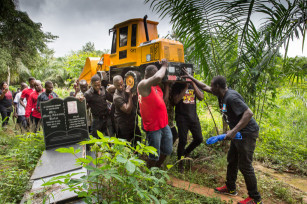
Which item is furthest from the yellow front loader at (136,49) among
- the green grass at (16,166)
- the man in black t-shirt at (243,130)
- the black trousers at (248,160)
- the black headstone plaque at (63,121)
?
the black trousers at (248,160)

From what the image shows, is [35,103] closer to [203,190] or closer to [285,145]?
[203,190]

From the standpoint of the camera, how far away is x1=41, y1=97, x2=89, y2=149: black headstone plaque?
Result: 413 cm

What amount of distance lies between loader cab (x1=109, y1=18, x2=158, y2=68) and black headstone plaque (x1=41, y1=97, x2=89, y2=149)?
8.29 ft

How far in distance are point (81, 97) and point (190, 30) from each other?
9.17 feet

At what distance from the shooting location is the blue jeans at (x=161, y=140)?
Result: 3.06 m

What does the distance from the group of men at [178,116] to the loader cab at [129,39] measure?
2.32m

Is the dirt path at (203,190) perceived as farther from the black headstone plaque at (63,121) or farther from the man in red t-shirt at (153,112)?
the black headstone plaque at (63,121)

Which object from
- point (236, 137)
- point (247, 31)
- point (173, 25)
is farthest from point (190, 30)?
point (236, 137)

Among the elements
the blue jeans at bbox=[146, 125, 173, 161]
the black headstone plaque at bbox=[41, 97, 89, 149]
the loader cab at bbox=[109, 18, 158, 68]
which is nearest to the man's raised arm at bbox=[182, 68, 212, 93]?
the blue jeans at bbox=[146, 125, 173, 161]

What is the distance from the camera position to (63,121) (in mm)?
4289

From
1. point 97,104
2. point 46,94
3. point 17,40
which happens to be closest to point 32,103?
point 46,94

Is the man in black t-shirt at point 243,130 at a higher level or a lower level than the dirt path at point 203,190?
higher

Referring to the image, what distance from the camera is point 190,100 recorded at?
388 centimetres

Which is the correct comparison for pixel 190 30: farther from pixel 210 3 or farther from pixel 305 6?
pixel 305 6
